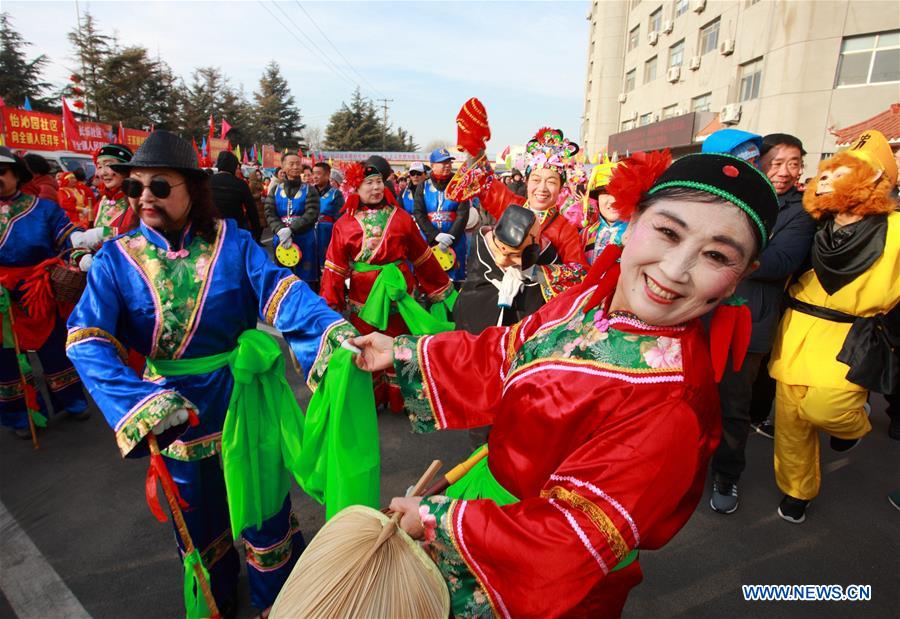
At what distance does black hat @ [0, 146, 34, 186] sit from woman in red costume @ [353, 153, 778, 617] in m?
4.17

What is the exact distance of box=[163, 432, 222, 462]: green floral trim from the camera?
208cm

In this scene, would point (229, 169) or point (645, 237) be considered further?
point (229, 169)

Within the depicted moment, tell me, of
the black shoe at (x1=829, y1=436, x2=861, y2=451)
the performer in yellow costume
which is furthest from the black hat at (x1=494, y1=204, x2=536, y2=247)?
the black shoe at (x1=829, y1=436, x2=861, y2=451)

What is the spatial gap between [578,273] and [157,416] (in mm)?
2320

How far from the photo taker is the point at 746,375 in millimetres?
3121

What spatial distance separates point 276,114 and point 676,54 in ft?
109

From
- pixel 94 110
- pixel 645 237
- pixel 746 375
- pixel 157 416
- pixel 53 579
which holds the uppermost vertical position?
pixel 94 110

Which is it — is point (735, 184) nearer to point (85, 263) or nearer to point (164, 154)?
point (164, 154)

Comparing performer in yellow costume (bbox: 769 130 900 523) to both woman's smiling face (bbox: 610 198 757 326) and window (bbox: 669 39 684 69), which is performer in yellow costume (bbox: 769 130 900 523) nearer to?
woman's smiling face (bbox: 610 198 757 326)

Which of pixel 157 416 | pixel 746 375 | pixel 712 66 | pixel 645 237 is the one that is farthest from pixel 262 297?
pixel 712 66

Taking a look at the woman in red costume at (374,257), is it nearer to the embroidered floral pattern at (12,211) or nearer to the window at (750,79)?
the embroidered floral pattern at (12,211)

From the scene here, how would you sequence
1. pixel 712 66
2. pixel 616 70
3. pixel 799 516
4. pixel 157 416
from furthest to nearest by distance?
1. pixel 616 70
2. pixel 712 66
3. pixel 799 516
4. pixel 157 416

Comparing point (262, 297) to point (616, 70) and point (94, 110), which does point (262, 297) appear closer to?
point (94, 110)

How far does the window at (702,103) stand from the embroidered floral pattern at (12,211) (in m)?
26.3
